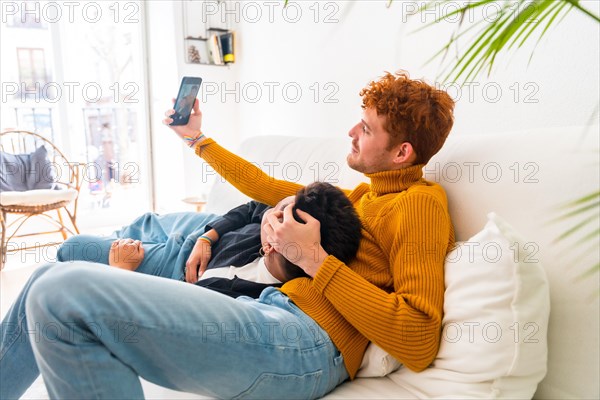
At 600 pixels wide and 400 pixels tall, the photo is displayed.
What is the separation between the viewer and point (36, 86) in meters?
3.76

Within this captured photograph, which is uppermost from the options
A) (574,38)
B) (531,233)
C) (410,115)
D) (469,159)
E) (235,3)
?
(235,3)

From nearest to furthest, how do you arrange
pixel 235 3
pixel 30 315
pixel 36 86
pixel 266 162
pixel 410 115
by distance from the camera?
pixel 30 315 < pixel 410 115 < pixel 266 162 < pixel 235 3 < pixel 36 86

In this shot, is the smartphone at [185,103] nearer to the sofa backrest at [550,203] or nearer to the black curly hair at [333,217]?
the black curly hair at [333,217]

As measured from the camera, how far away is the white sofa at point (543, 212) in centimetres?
78

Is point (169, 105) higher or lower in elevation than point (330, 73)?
lower

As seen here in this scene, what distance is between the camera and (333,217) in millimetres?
1071

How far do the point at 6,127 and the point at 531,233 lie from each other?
13.6 ft

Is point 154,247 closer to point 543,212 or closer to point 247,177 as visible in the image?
point 247,177

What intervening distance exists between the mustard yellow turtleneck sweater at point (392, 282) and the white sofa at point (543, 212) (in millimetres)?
62

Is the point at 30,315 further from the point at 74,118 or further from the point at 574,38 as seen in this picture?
the point at 74,118

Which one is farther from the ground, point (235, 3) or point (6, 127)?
point (235, 3)

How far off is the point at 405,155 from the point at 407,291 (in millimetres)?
408

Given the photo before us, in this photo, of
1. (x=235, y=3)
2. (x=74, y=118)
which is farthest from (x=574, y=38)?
(x=74, y=118)

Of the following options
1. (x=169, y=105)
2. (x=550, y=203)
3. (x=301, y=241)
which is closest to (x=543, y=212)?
(x=550, y=203)
